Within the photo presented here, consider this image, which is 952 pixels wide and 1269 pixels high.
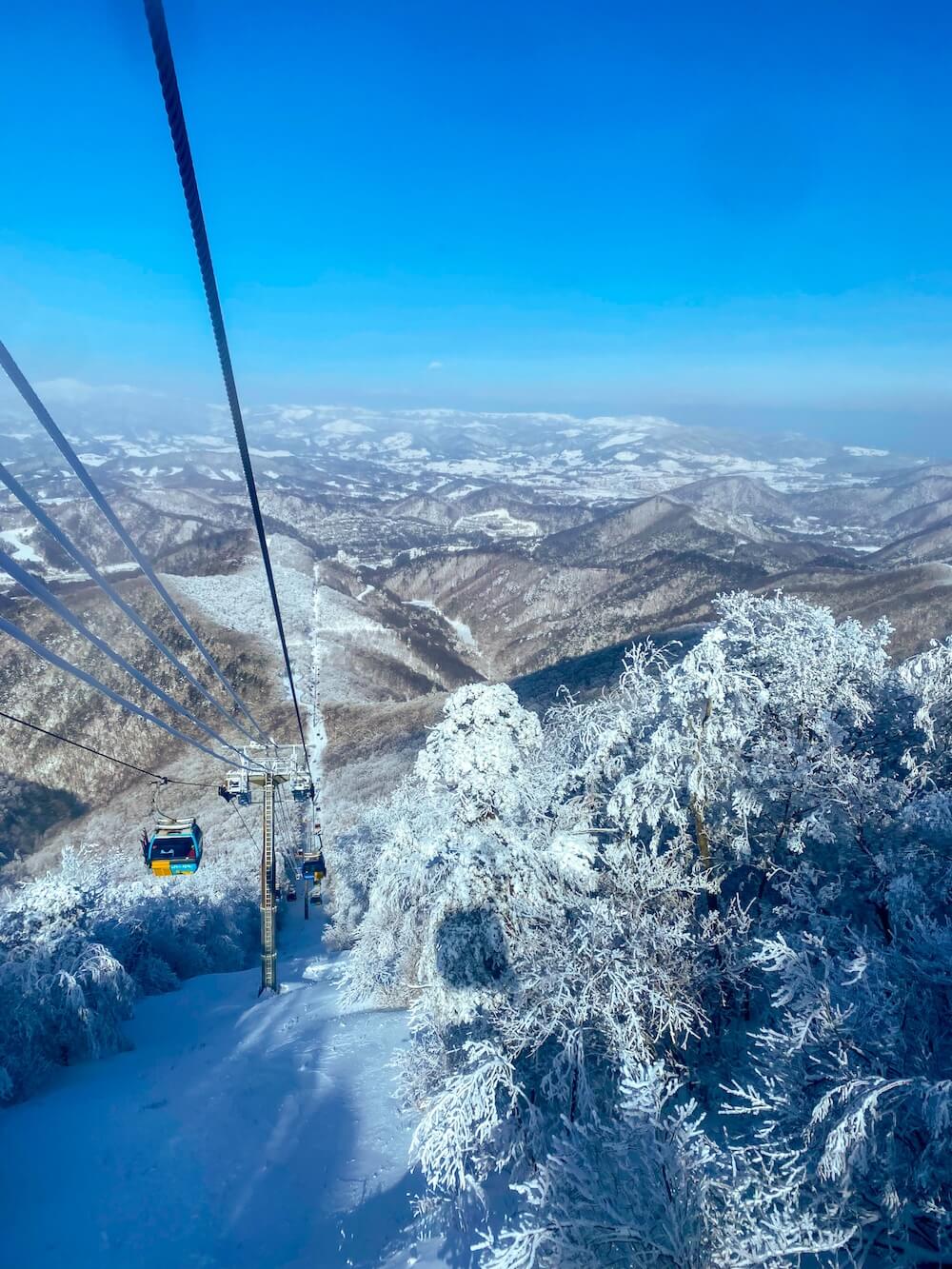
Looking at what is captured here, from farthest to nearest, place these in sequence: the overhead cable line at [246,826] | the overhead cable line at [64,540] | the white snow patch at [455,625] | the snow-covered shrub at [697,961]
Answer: the white snow patch at [455,625] → the overhead cable line at [246,826] → the snow-covered shrub at [697,961] → the overhead cable line at [64,540]

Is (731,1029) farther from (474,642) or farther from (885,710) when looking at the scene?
(474,642)

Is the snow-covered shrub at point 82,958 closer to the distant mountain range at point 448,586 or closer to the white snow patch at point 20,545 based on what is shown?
the distant mountain range at point 448,586

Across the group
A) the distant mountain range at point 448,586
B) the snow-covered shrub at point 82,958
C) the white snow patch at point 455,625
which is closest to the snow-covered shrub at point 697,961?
the snow-covered shrub at point 82,958

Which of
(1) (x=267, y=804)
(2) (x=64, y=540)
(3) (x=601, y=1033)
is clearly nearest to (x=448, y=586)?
(1) (x=267, y=804)

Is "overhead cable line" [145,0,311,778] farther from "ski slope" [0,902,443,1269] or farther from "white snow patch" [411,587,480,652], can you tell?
"white snow patch" [411,587,480,652]

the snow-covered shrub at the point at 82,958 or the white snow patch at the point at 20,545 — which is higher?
the white snow patch at the point at 20,545

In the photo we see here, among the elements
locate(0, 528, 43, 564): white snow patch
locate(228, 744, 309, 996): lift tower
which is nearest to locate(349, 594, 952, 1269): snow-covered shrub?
locate(228, 744, 309, 996): lift tower

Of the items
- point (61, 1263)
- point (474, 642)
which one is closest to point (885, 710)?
point (61, 1263)
